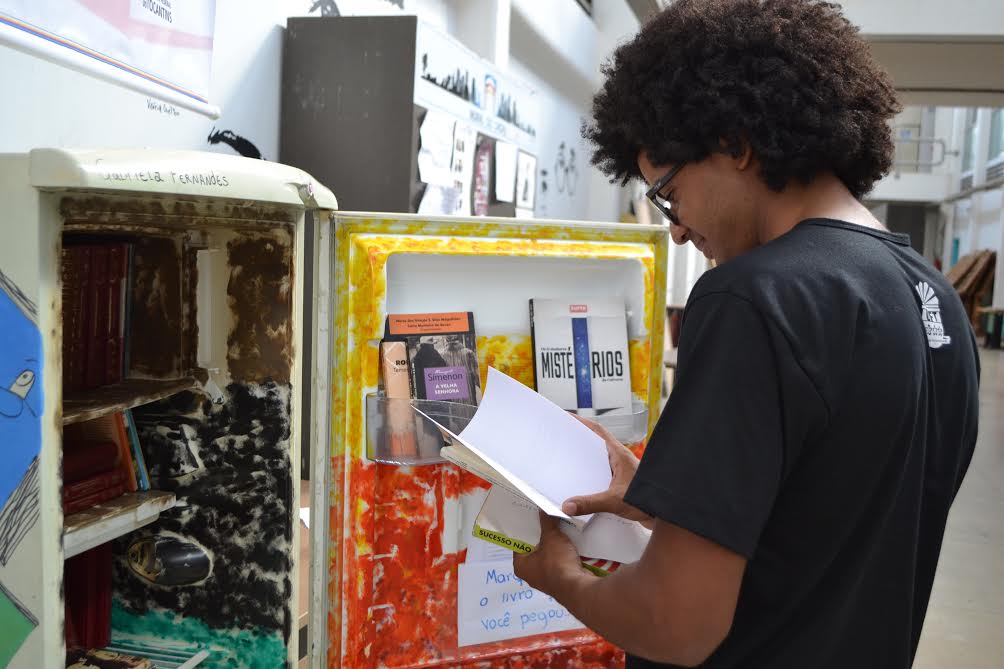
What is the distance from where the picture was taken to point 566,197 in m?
7.23

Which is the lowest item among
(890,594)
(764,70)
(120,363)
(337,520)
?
(337,520)

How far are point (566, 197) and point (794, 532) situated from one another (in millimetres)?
6536

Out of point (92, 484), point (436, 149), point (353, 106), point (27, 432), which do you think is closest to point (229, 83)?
point (353, 106)

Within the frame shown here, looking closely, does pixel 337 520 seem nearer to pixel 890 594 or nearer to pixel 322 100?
pixel 890 594

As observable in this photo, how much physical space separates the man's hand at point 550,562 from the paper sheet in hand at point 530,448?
36 millimetres

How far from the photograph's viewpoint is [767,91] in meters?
0.93

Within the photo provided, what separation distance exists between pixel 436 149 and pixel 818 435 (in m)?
2.50

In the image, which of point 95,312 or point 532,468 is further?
point 95,312

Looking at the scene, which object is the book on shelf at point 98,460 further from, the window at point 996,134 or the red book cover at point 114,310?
the window at point 996,134

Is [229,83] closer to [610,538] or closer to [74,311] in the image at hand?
[74,311]

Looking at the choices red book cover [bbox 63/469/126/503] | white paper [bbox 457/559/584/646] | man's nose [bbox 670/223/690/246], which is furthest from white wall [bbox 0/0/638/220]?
white paper [bbox 457/559/584/646]

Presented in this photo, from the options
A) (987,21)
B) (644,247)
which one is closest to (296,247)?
(644,247)

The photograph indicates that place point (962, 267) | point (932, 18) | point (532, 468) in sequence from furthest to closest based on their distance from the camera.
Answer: point (962, 267) < point (932, 18) < point (532, 468)

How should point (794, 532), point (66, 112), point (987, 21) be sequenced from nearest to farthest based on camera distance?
point (794, 532) < point (66, 112) < point (987, 21)
